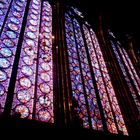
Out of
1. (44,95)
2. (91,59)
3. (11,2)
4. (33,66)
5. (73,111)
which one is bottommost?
(73,111)

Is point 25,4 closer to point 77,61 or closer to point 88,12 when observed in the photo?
point 77,61

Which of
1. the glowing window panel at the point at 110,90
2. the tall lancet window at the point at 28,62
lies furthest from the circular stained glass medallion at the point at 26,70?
the glowing window panel at the point at 110,90

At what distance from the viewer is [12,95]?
4.22m

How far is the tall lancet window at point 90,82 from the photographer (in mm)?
5742

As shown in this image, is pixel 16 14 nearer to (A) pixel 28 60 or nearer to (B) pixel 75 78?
(A) pixel 28 60

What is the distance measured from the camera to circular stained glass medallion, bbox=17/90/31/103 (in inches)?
171

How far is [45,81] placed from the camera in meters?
5.16

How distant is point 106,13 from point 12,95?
8491 millimetres

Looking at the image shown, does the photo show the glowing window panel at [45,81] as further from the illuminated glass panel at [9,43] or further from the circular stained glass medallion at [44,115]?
the illuminated glass panel at [9,43]

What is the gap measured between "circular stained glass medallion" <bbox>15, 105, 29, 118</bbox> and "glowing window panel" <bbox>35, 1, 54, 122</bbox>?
0.83ft

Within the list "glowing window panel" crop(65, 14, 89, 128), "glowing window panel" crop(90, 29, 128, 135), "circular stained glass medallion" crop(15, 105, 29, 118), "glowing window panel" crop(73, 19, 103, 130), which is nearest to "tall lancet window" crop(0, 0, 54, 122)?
"circular stained glass medallion" crop(15, 105, 29, 118)

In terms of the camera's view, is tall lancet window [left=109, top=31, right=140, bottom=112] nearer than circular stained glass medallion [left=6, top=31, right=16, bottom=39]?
No

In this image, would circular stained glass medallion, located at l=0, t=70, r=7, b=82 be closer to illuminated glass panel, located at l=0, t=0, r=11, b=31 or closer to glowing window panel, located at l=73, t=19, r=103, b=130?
illuminated glass panel, located at l=0, t=0, r=11, b=31

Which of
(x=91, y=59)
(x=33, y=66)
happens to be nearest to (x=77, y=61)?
(x=91, y=59)
